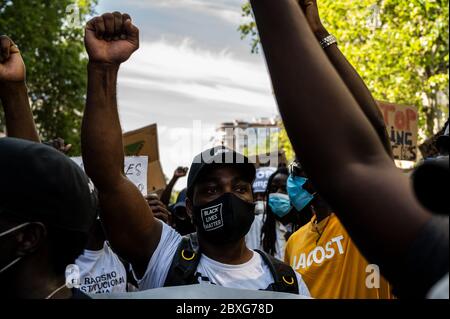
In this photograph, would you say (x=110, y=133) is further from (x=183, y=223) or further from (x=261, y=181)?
(x=261, y=181)

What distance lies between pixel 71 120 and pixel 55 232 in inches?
1016

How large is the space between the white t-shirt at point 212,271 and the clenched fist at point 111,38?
757 millimetres

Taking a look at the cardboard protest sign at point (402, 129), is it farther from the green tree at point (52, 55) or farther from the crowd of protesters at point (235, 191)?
the green tree at point (52, 55)

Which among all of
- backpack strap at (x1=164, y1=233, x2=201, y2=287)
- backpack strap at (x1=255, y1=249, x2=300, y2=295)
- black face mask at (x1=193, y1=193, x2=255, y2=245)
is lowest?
backpack strap at (x1=255, y1=249, x2=300, y2=295)

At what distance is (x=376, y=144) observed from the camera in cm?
126

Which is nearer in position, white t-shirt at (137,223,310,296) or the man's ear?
the man's ear

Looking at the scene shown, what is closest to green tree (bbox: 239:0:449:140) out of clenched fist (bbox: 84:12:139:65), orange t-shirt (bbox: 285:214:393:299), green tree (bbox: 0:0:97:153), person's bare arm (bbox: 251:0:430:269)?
green tree (bbox: 0:0:97:153)

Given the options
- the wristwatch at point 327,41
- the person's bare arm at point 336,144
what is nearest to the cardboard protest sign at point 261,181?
the wristwatch at point 327,41

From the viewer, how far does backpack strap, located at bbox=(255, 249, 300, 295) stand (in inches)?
110

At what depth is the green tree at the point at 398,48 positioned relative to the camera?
15.5m

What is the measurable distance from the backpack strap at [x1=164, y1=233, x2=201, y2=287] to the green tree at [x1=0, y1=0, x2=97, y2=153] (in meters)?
17.0

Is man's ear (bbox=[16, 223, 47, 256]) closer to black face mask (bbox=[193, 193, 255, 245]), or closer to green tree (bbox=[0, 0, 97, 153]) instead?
black face mask (bbox=[193, 193, 255, 245])

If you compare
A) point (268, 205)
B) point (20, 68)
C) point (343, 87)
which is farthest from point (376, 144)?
point (268, 205)

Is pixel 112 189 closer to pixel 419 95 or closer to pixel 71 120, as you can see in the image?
pixel 419 95
